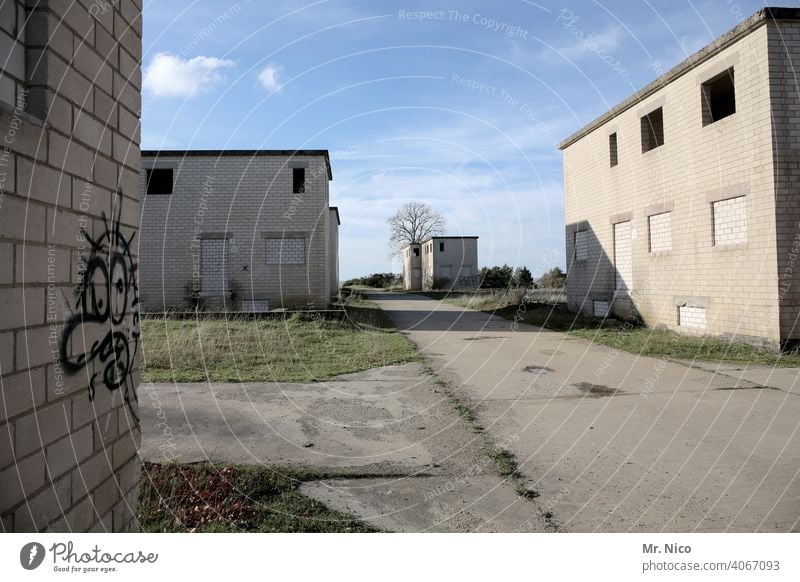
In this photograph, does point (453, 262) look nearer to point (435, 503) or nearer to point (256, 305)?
point (256, 305)

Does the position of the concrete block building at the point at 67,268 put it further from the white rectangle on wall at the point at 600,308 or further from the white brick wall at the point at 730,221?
the white rectangle on wall at the point at 600,308

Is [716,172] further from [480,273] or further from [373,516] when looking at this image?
[480,273]

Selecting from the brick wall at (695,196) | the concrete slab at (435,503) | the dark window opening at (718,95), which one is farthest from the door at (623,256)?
the concrete slab at (435,503)

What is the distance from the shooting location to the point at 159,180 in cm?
1930

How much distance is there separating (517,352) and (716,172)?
6.13 meters

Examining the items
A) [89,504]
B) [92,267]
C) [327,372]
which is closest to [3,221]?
[92,267]

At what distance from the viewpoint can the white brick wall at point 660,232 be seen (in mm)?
13578

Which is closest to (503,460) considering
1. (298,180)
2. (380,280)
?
(298,180)

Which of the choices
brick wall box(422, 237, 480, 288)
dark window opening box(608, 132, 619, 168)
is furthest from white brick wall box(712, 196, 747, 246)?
brick wall box(422, 237, 480, 288)

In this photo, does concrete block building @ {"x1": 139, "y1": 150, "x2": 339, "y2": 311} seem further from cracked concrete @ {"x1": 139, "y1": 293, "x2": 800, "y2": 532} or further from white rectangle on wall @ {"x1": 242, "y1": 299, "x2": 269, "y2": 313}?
cracked concrete @ {"x1": 139, "y1": 293, "x2": 800, "y2": 532}

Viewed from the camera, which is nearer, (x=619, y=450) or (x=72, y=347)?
(x=72, y=347)

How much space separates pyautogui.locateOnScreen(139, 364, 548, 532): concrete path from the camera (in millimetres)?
→ 3596

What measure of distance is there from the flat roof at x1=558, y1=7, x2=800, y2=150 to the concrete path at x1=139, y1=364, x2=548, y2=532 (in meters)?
9.82

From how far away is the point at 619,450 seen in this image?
477 cm
